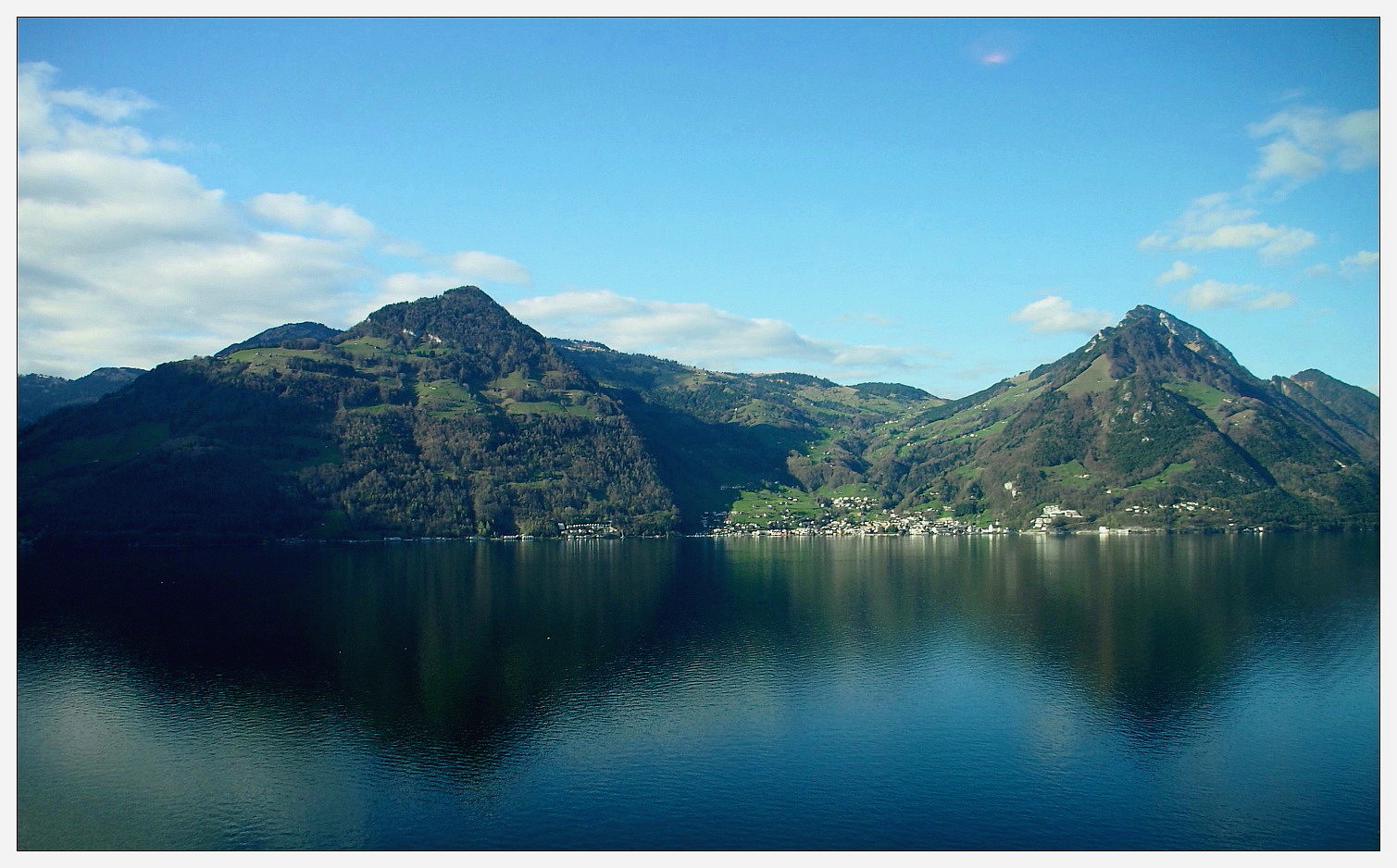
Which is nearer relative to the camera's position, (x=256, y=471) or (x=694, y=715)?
(x=694, y=715)

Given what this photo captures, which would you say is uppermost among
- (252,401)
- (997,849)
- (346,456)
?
(252,401)

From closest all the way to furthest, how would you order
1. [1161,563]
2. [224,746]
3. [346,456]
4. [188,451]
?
1. [224,746]
2. [1161,563]
3. [188,451]
4. [346,456]

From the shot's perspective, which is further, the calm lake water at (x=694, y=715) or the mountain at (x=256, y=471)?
the mountain at (x=256, y=471)

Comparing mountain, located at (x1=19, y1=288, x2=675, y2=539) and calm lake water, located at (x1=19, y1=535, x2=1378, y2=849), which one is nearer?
calm lake water, located at (x1=19, y1=535, x2=1378, y2=849)

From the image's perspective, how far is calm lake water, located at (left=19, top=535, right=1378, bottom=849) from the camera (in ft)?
137

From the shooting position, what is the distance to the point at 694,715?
5675 cm

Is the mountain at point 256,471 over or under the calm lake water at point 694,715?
over

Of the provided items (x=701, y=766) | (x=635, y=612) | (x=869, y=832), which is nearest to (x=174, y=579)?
(x=635, y=612)

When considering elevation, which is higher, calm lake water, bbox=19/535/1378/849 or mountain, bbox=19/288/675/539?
mountain, bbox=19/288/675/539

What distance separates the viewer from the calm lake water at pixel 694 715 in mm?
41906

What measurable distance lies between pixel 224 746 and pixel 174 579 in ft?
227

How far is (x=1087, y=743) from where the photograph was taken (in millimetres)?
52125

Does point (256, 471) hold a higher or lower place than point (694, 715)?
higher
